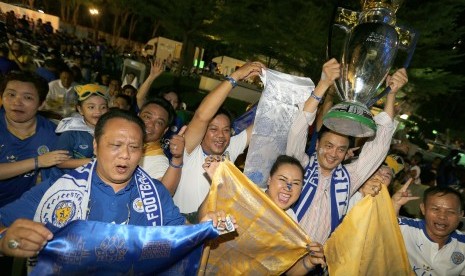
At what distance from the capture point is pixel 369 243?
2.59 meters

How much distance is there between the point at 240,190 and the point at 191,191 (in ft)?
2.32

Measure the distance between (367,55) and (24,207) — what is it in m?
2.53

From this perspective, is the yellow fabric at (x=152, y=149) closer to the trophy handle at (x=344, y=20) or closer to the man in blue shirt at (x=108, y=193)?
the man in blue shirt at (x=108, y=193)

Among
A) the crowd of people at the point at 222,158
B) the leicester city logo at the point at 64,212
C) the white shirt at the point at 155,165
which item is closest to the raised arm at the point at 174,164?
the crowd of people at the point at 222,158

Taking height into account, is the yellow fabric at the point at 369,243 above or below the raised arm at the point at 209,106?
below

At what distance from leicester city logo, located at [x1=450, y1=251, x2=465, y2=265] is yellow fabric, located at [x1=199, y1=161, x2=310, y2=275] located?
5.48 ft

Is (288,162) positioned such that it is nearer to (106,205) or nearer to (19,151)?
(106,205)

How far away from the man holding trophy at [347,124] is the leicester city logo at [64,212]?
1.72 meters

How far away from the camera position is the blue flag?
1679 mm

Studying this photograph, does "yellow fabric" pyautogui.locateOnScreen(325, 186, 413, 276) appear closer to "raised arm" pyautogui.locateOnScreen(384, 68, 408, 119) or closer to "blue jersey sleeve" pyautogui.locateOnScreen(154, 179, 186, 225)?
"raised arm" pyautogui.locateOnScreen(384, 68, 408, 119)

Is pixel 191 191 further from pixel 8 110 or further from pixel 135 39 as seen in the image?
pixel 135 39

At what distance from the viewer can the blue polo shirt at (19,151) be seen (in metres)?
2.87

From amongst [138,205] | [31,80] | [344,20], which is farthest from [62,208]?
[344,20]

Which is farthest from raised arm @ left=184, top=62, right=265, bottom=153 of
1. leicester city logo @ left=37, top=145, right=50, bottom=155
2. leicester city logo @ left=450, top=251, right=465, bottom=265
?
leicester city logo @ left=450, top=251, right=465, bottom=265
